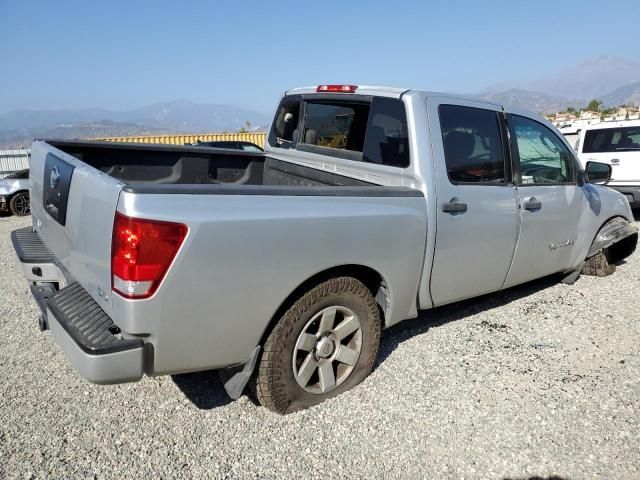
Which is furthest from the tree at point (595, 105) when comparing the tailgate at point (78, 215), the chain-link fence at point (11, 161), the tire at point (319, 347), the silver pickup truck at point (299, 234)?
the tailgate at point (78, 215)

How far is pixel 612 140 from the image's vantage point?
356 inches

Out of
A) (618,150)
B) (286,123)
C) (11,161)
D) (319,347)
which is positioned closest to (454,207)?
(319,347)

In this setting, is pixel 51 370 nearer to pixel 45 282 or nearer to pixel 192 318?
pixel 45 282

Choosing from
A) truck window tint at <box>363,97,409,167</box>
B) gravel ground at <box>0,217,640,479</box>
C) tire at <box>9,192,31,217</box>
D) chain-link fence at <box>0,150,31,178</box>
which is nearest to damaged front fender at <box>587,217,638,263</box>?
gravel ground at <box>0,217,640,479</box>

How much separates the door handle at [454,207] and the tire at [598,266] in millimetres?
2915

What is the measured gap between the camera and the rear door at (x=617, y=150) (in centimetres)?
847

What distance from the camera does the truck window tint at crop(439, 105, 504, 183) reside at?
316 cm

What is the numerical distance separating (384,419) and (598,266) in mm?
3828

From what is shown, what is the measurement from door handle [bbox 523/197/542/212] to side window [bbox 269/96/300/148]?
6.62 feet

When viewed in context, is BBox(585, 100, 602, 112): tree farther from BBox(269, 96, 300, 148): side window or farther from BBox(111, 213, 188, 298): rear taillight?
BBox(111, 213, 188, 298): rear taillight

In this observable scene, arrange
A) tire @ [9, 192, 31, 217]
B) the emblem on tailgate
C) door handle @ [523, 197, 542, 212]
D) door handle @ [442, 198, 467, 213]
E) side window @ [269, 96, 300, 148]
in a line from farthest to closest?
tire @ [9, 192, 31, 217], side window @ [269, 96, 300, 148], door handle @ [523, 197, 542, 212], door handle @ [442, 198, 467, 213], the emblem on tailgate

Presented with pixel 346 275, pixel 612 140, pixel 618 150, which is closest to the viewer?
pixel 346 275

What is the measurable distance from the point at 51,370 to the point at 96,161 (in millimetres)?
1633

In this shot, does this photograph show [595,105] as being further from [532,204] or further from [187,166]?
[187,166]
